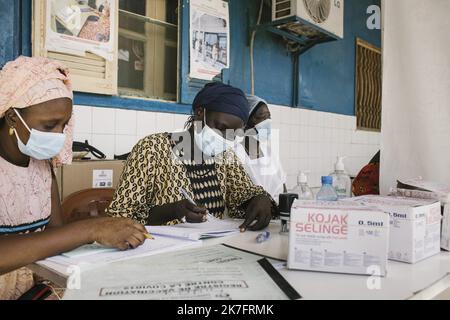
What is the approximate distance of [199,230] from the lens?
1.45 meters

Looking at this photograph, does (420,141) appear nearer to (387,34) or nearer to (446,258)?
(387,34)

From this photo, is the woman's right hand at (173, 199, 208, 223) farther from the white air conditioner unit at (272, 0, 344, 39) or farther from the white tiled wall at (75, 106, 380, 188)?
the white air conditioner unit at (272, 0, 344, 39)

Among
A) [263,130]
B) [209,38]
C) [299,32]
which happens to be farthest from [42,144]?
[299,32]

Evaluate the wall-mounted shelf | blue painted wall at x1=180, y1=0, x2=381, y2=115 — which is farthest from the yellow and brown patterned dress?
the wall-mounted shelf

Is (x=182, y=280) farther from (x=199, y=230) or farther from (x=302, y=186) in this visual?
(x=302, y=186)

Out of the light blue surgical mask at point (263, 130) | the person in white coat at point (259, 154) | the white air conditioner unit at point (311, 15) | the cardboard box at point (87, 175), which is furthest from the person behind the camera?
the white air conditioner unit at point (311, 15)

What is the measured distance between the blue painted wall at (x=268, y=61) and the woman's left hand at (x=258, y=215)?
5.19ft

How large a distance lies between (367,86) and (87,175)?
4.66 metres

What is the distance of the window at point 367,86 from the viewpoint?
5.66m

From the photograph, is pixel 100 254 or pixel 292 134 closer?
pixel 100 254

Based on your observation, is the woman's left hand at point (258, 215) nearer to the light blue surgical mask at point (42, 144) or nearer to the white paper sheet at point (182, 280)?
the white paper sheet at point (182, 280)

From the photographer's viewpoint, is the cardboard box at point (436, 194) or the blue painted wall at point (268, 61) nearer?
the cardboard box at point (436, 194)

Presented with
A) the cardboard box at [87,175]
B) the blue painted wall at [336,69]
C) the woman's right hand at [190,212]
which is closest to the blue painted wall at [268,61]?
the blue painted wall at [336,69]
